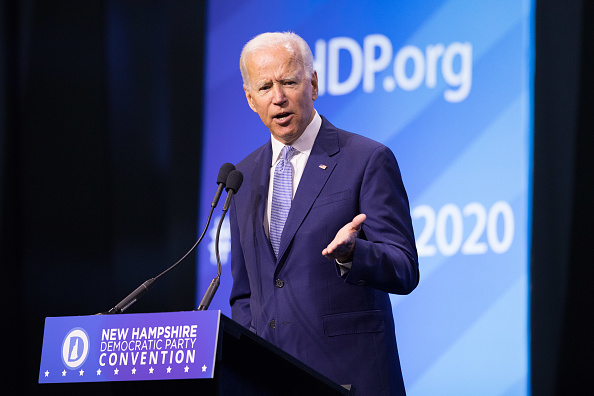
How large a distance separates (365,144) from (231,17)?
1743 mm

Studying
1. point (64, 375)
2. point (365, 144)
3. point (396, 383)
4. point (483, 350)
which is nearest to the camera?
point (64, 375)

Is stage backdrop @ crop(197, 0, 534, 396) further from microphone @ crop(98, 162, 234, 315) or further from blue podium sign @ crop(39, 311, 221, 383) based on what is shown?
blue podium sign @ crop(39, 311, 221, 383)

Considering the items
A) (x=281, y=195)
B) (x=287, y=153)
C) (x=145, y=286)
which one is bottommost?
(x=145, y=286)

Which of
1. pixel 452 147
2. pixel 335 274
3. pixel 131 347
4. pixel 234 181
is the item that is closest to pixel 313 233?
pixel 335 274

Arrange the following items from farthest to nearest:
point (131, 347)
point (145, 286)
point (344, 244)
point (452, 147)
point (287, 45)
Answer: point (452, 147), point (287, 45), point (145, 286), point (344, 244), point (131, 347)

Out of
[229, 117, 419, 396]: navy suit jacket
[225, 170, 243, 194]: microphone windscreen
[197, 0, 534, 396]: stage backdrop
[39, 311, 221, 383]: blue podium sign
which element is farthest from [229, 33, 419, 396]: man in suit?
[197, 0, 534, 396]: stage backdrop

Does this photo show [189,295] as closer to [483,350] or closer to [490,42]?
[483,350]

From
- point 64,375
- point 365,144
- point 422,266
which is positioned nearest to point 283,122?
point 365,144

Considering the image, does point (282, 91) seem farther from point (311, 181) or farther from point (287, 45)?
point (311, 181)

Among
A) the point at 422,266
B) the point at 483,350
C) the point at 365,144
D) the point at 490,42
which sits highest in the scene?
the point at 490,42

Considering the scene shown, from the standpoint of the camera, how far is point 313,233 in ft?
7.06

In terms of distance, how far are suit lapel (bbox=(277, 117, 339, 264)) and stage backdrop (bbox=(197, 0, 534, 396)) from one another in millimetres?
1217

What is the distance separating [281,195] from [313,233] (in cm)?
21

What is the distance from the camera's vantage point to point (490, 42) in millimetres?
3432
